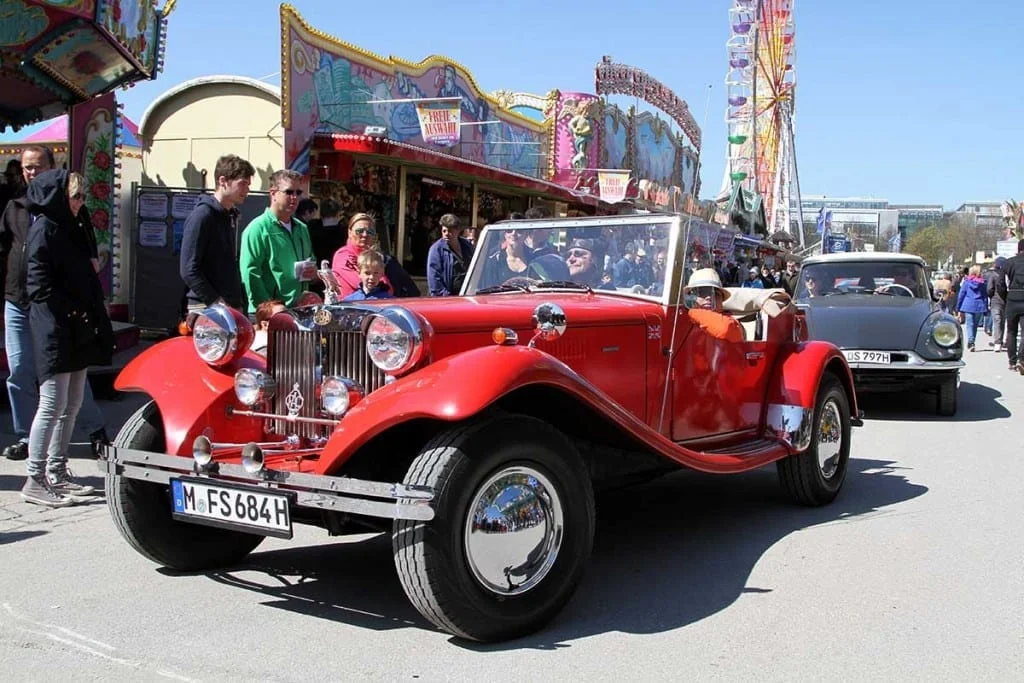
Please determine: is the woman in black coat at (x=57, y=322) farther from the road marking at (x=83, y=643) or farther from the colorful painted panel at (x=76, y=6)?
the colorful painted panel at (x=76, y=6)

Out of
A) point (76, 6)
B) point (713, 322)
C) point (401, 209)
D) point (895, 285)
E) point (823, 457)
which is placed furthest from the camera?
point (401, 209)

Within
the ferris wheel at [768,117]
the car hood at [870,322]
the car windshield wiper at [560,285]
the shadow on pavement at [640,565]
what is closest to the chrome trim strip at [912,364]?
the car hood at [870,322]

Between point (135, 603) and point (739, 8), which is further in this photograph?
point (739, 8)

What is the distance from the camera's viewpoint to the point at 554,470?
3508mm

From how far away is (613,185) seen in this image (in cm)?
2147

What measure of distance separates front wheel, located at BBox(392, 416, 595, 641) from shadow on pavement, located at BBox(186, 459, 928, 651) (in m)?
0.15

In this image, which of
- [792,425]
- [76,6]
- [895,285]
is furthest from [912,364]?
[76,6]

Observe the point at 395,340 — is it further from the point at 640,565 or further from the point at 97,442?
the point at 640,565

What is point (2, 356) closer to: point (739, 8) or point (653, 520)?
point (653, 520)

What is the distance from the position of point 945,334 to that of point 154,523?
25.5 ft

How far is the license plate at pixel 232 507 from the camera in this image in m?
3.28

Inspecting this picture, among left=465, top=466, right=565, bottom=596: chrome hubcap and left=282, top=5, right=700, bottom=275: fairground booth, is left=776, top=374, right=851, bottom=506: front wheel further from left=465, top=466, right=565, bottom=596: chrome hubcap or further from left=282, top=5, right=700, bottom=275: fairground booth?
left=282, top=5, right=700, bottom=275: fairground booth

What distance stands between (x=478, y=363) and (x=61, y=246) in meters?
2.95

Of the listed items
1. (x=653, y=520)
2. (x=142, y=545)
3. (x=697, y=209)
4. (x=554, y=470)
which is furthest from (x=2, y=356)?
(x=697, y=209)
